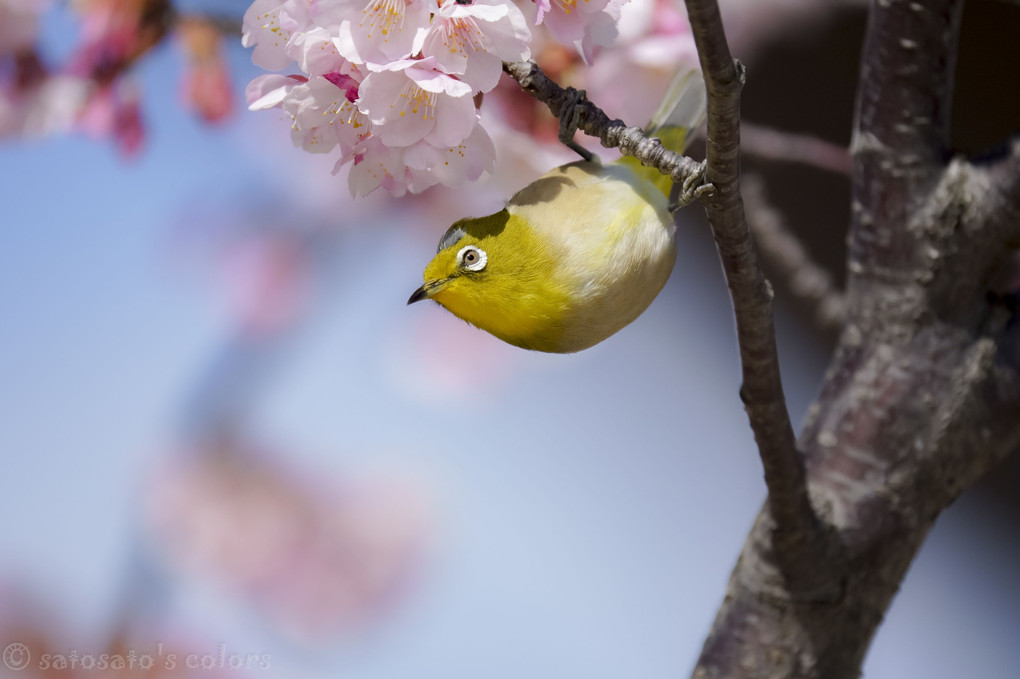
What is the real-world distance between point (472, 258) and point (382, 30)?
0.49 ft

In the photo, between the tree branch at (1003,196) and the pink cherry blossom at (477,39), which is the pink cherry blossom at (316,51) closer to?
the pink cherry blossom at (477,39)

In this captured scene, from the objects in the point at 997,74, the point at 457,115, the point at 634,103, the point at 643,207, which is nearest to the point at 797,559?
the point at 643,207

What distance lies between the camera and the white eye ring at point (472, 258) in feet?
1.44

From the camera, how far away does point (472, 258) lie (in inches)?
17.3

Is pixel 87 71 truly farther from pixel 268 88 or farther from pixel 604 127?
pixel 604 127

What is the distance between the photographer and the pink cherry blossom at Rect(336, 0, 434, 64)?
31 cm

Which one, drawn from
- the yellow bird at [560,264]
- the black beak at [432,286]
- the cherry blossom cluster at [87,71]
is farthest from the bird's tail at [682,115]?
the cherry blossom cluster at [87,71]

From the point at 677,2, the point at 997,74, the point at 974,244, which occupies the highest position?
the point at 997,74

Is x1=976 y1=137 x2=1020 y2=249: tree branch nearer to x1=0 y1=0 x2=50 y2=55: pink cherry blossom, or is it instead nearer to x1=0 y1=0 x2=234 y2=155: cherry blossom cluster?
x1=0 y1=0 x2=234 y2=155: cherry blossom cluster

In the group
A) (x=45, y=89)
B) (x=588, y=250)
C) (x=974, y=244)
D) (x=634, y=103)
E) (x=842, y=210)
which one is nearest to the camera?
(x=588, y=250)

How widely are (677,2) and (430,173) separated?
1.68 feet

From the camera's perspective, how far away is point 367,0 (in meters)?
0.31

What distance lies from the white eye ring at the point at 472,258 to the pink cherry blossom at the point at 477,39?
13cm

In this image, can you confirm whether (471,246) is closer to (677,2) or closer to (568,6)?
(568,6)
